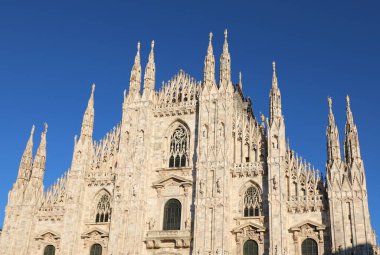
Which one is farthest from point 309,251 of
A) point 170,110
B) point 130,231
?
point 170,110

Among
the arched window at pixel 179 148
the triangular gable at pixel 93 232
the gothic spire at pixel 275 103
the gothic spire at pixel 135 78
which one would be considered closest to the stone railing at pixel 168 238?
the triangular gable at pixel 93 232

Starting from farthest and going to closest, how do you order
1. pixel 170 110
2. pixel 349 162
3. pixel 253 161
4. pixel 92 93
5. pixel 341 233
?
pixel 92 93, pixel 170 110, pixel 253 161, pixel 349 162, pixel 341 233

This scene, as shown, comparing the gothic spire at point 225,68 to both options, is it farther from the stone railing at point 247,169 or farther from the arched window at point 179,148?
the stone railing at point 247,169

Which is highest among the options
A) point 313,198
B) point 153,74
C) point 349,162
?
point 153,74

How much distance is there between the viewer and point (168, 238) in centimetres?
3278

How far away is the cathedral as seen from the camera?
3031cm

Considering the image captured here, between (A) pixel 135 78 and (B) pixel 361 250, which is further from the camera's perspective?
(A) pixel 135 78

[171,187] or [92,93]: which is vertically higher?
[92,93]

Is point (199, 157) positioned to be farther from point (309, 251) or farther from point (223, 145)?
point (309, 251)

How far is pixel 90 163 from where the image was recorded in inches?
1483

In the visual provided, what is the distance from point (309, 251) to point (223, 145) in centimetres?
889

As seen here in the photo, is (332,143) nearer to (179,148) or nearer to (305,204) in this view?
(305,204)

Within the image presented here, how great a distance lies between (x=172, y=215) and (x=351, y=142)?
41.7 feet

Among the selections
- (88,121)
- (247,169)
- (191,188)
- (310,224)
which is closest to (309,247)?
(310,224)
